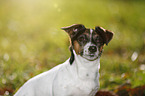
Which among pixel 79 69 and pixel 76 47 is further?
pixel 79 69

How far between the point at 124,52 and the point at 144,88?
4457 millimetres

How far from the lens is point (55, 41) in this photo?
9672 mm

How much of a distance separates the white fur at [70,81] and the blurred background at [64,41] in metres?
1.87

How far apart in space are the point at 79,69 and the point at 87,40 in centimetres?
50

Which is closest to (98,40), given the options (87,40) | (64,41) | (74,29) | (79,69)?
(87,40)

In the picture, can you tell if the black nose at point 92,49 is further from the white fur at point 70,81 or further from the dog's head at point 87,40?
the white fur at point 70,81

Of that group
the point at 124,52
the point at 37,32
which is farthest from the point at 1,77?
the point at 124,52

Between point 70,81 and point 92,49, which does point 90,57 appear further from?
point 70,81

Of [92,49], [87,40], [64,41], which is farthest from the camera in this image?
[64,41]

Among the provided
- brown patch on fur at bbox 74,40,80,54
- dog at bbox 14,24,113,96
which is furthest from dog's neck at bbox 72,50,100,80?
brown patch on fur at bbox 74,40,80,54

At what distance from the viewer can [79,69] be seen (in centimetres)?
376

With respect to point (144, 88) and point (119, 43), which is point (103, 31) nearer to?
point (144, 88)

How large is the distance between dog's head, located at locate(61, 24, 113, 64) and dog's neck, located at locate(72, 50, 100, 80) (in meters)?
0.12

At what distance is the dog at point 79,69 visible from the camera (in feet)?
11.9
